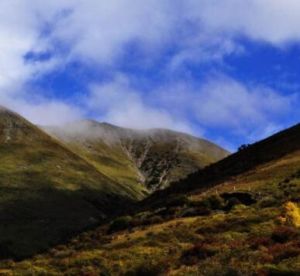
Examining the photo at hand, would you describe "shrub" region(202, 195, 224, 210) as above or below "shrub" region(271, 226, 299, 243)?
above

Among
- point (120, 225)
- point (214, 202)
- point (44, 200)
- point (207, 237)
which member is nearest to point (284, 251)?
point (207, 237)

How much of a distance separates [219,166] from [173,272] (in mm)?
50642

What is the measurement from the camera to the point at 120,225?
56.9m

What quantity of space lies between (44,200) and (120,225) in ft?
343

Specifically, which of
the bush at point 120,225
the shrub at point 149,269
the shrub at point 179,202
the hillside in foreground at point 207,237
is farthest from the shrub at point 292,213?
the bush at point 120,225

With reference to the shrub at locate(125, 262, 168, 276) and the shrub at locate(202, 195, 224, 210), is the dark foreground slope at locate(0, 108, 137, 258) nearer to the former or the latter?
the shrub at locate(202, 195, 224, 210)

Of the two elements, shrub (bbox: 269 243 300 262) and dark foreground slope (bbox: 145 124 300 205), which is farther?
dark foreground slope (bbox: 145 124 300 205)

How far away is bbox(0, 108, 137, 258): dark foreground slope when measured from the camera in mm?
127812

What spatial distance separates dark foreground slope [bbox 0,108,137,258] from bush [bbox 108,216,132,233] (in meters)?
56.3

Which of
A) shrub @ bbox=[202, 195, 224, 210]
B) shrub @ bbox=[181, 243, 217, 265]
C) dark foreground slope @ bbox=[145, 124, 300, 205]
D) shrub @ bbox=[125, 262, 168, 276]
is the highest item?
dark foreground slope @ bbox=[145, 124, 300, 205]

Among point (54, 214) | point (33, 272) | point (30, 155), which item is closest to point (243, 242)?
point (33, 272)

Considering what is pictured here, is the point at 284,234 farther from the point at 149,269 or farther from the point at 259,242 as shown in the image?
the point at 149,269

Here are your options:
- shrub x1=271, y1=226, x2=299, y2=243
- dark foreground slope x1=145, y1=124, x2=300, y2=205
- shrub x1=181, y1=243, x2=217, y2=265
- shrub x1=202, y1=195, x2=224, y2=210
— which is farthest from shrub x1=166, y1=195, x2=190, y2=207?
shrub x1=271, y1=226, x2=299, y2=243

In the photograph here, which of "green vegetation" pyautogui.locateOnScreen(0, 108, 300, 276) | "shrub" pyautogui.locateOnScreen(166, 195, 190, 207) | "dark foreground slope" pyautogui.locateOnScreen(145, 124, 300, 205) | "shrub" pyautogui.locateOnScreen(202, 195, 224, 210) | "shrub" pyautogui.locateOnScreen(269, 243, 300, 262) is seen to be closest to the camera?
"shrub" pyautogui.locateOnScreen(269, 243, 300, 262)
